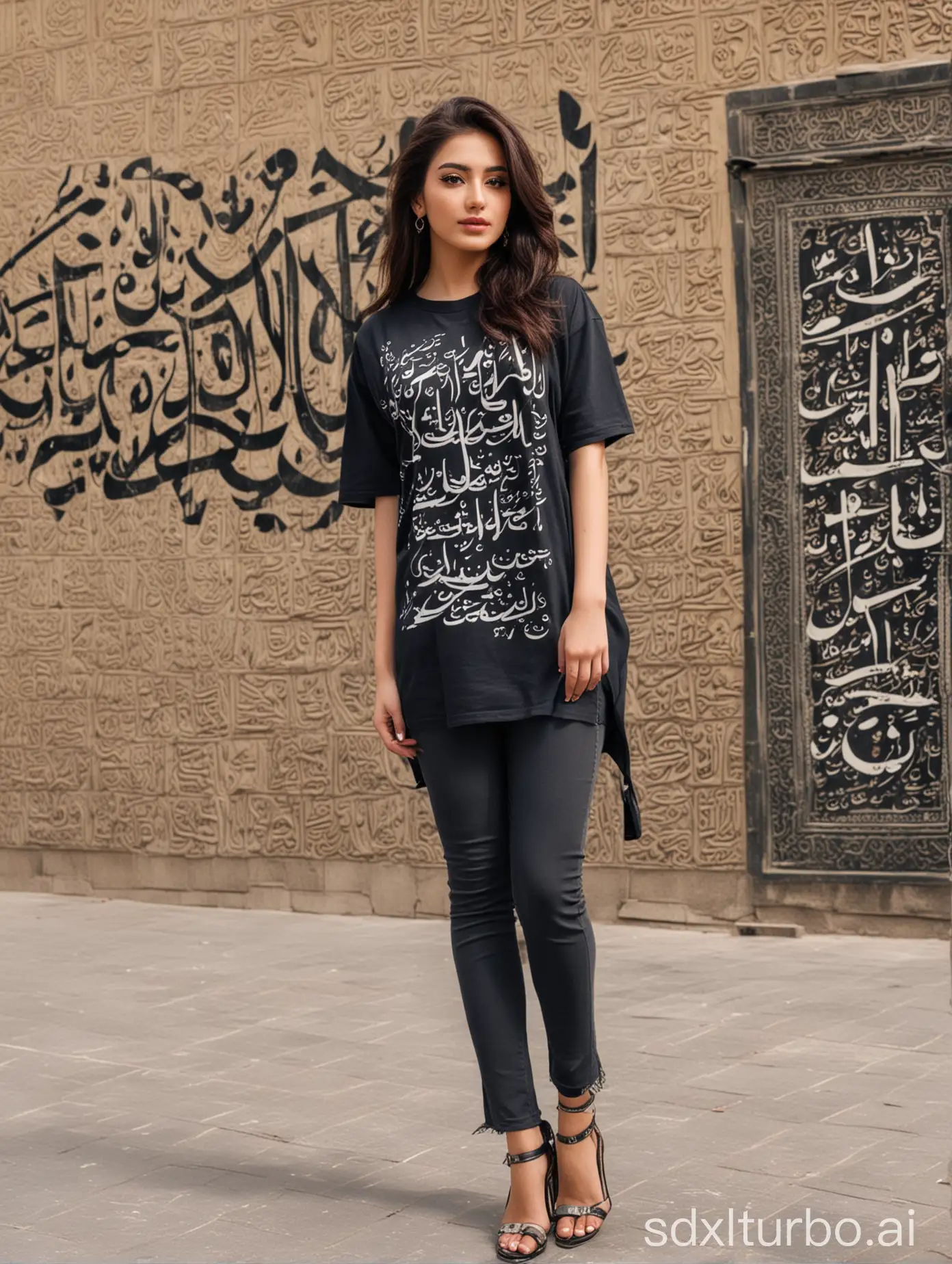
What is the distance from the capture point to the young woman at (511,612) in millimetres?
3109

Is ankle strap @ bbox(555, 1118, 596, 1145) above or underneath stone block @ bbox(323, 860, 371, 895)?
above

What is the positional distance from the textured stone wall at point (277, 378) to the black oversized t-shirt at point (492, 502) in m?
3.26

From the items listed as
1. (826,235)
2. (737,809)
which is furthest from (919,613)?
(826,235)

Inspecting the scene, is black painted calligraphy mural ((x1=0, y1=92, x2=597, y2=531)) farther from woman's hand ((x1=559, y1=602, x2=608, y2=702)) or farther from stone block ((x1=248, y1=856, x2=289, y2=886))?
woman's hand ((x1=559, y1=602, x2=608, y2=702))

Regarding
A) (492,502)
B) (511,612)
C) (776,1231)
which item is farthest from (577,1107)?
(492,502)

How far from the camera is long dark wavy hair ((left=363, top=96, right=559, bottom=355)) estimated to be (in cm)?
314

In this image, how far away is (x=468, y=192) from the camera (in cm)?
317

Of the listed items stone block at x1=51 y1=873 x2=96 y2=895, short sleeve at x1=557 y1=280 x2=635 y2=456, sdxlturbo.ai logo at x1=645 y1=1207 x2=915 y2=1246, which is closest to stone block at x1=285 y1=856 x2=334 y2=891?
stone block at x1=51 y1=873 x2=96 y2=895

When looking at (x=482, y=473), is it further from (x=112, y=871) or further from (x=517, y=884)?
(x=112, y=871)

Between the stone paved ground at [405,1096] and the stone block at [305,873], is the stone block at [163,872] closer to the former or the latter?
the stone block at [305,873]

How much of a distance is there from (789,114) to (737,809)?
2.42m

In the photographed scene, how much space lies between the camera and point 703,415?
252 inches

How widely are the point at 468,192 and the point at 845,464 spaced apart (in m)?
3.30

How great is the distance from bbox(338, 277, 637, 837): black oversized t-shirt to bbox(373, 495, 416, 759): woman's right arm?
5cm
